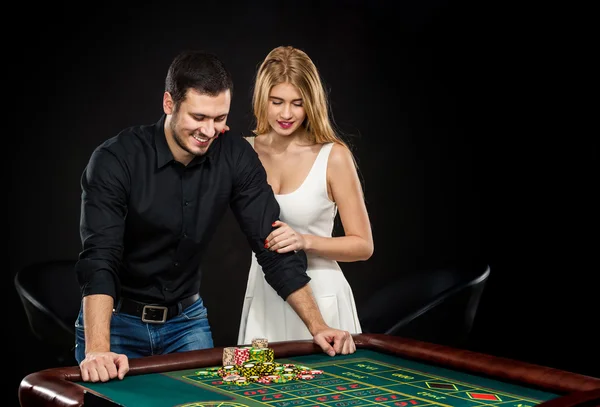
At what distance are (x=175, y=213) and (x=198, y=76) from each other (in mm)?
518

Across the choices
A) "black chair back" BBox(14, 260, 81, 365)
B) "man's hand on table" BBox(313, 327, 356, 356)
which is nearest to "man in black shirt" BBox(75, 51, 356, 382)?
"man's hand on table" BBox(313, 327, 356, 356)

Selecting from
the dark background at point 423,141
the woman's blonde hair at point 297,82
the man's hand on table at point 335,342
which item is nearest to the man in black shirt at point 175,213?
the man's hand on table at point 335,342

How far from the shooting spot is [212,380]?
92.1 inches

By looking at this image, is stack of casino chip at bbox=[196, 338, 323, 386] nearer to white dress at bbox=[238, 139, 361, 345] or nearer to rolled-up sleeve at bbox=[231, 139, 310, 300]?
rolled-up sleeve at bbox=[231, 139, 310, 300]

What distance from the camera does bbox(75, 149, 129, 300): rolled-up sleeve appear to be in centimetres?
275

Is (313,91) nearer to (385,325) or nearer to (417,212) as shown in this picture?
(385,325)

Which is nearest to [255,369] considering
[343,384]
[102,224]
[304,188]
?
[343,384]

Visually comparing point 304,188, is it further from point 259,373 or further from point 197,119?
point 259,373

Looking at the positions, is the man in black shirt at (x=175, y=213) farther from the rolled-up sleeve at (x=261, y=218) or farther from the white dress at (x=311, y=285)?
the white dress at (x=311, y=285)

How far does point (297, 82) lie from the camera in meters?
3.55

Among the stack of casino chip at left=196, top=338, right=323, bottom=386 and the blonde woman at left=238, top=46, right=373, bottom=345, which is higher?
the blonde woman at left=238, top=46, right=373, bottom=345

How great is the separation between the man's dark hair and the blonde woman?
609 mm

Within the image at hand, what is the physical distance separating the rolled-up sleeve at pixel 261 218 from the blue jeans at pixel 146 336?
343mm

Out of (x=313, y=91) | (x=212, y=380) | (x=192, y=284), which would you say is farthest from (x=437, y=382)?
(x=313, y=91)
